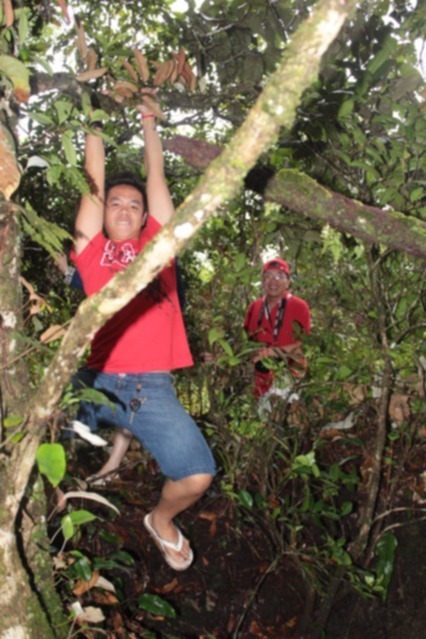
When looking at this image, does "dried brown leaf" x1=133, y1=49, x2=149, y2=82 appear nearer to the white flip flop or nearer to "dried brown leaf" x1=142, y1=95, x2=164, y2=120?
"dried brown leaf" x1=142, y1=95, x2=164, y2=120

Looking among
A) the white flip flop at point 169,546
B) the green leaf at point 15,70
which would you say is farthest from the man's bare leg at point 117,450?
the green leaf at point 15,70

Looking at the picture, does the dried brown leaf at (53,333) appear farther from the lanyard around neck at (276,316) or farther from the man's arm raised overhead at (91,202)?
the lanyard around neck at (276,316)

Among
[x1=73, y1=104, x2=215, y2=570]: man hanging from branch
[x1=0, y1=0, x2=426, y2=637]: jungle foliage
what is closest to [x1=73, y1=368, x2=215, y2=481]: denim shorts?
[x1=73, y1=104, x2=215, y2=570]: man hanging from branch

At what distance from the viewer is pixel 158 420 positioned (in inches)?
103

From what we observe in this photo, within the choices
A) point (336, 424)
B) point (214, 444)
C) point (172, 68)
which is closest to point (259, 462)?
point (214, 444)

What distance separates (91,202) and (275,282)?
229 cm

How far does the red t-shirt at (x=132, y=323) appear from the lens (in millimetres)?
2678

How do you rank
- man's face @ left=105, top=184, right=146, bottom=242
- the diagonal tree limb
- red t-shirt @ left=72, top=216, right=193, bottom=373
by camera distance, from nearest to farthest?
the diagonal tree limb < red t-shirt @ left=72, top=216, right=193, bottom=373 < man's face @ left=105, top=184, right=146, bottom=242

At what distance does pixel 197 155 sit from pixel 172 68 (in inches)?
13.9

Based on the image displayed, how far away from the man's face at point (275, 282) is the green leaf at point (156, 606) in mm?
2718

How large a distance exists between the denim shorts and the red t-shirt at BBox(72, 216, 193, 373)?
7 cm

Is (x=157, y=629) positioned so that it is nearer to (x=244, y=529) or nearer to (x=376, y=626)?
(x=244, y=529)

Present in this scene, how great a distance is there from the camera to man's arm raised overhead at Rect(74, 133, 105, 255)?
244 centimetres

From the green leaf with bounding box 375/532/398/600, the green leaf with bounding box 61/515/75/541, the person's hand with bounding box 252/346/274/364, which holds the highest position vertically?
the green leaf with bounding box 61/515/75/541
